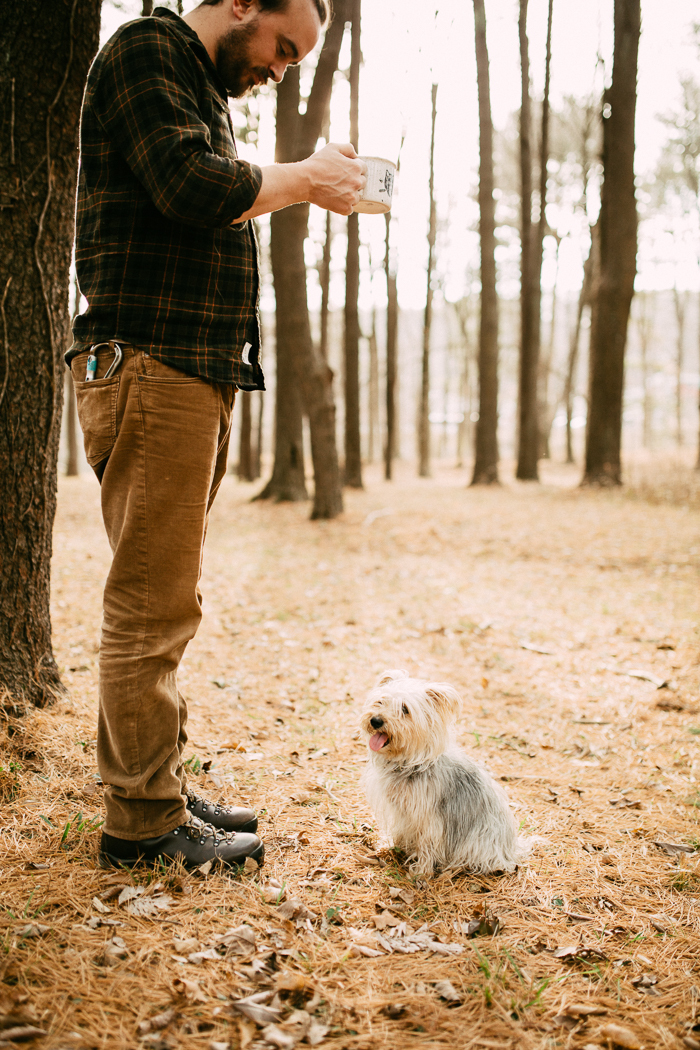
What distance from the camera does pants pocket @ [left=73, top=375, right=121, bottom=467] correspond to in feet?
6.43

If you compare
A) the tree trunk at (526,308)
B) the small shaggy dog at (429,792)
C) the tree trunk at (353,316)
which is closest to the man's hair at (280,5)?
the small shaggy dog at (429,792)

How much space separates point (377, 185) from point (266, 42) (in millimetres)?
513

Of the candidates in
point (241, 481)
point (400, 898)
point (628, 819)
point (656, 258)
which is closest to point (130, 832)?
point (400, 898)

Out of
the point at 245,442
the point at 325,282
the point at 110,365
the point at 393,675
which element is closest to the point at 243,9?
the point at 110,365

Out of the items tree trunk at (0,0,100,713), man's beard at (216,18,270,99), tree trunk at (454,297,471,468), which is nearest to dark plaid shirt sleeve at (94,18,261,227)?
man's beard at (216,18,270,99)

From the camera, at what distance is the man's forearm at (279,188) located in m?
1.90

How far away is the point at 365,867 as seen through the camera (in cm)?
246

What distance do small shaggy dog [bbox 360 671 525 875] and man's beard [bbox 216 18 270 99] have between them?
2.10 m

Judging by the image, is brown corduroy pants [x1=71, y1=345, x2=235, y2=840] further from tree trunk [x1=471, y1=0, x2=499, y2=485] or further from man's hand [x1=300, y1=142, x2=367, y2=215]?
tree trunk [x1=471, y1=0, x2=499, y2=485]

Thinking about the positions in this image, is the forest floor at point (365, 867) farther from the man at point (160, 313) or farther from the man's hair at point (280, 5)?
the man's hair at point (280, 5)

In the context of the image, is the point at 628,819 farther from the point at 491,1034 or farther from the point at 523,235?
the point at 523,235

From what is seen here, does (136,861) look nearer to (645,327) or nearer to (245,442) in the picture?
(245,442)

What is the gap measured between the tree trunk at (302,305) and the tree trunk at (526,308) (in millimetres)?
5769

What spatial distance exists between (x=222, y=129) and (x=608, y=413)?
38.0 ft
